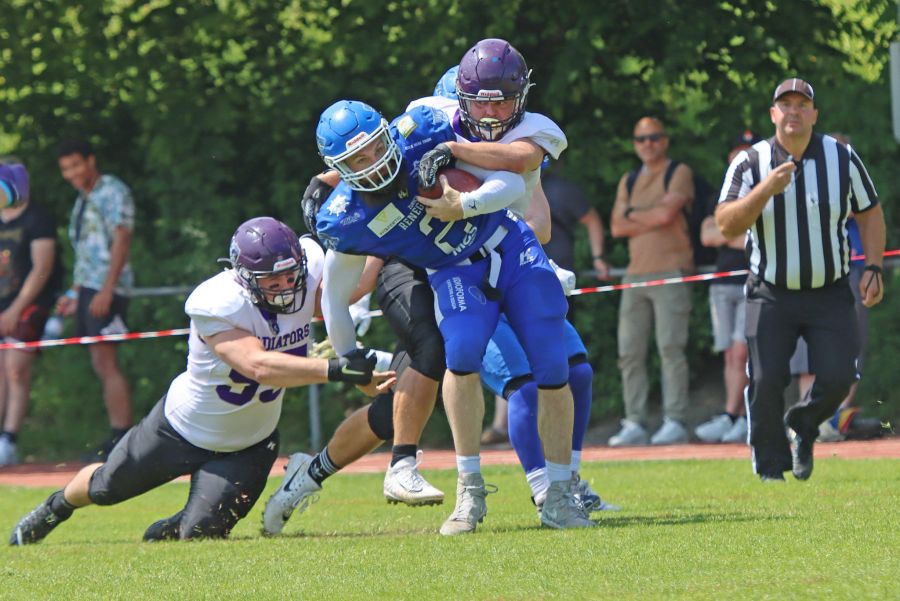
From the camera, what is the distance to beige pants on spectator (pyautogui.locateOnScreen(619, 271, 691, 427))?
471 inches

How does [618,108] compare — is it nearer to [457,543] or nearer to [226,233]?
[226,233]

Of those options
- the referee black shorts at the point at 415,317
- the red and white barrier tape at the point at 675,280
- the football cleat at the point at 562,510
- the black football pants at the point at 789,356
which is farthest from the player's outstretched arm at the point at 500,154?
the red and white barrier tape at the point at 675,280

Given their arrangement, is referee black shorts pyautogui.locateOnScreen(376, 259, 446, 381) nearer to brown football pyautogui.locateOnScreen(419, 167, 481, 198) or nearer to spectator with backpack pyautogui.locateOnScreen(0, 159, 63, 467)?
brown football pyautogui.locateOnScreen(419, 167, 481, 198)

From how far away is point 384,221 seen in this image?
6.62m

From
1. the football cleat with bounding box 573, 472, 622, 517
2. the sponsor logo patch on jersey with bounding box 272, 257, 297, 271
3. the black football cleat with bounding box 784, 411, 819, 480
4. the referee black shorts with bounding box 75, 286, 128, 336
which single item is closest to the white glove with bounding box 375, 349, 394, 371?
the sponsor logo patch on jersey with bounding box 272, 257, 297, 271

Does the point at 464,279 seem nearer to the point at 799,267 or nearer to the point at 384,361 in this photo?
the point at 384,361

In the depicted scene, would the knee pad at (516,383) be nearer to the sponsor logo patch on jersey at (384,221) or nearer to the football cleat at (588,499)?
the football cleat at (588,499)

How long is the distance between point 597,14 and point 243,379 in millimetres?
6205

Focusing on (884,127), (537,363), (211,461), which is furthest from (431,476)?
(884,127)

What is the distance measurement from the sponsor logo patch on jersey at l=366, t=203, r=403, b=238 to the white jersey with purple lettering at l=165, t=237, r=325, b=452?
2.10 feet

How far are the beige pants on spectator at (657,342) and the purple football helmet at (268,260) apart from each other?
5448mm

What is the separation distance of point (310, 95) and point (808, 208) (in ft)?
19.4

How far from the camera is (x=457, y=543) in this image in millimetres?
6379

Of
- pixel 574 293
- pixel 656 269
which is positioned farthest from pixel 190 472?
pixel 656 269
